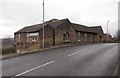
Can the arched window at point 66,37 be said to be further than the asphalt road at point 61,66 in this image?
Yes

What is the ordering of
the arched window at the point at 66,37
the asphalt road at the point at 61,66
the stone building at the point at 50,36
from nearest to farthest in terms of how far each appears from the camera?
the asphalt road at the point at 61,66, the stone building at the point at 50,36, the arched window at the point at 66,37

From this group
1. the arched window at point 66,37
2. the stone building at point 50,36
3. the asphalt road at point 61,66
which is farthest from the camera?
the arched window at point 66,37

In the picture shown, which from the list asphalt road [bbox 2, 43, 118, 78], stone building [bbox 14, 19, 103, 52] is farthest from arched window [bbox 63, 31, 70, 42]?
asphalt road [bbox 2, 43, 118, 78]

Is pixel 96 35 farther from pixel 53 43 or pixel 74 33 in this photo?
pixel 53 43

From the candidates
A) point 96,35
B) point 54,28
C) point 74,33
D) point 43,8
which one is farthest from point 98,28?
point 43,8

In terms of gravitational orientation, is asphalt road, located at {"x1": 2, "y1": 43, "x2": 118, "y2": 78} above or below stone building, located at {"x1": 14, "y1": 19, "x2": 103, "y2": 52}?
below

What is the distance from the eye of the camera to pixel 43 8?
33969mm

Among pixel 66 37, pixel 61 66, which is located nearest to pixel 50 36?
pixel 66 37

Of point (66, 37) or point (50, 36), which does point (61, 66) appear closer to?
point (50, 36)

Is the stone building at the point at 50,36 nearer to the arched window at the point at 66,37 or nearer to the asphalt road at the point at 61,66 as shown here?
the arched window at the point at 66,37

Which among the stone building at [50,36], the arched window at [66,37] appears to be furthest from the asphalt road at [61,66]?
the arched window at [66,37]

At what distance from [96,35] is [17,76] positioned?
53.3 metres

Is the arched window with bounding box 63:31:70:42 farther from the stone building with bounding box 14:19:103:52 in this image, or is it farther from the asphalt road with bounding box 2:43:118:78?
the asphalt road with bounding box 2:43:118:78

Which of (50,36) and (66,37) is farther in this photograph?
(66,37)
